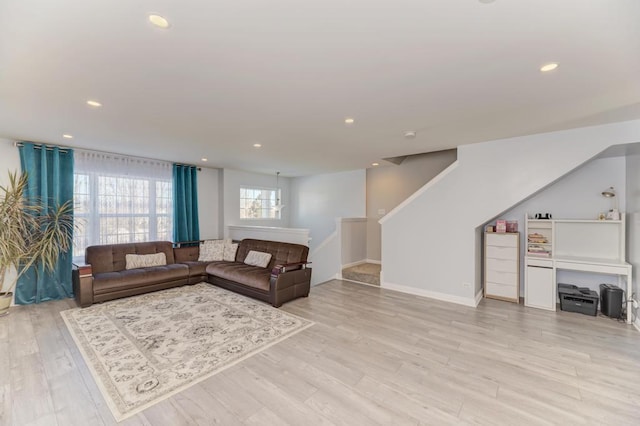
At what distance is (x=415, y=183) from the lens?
19.3 feet

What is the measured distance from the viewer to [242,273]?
4.47 m

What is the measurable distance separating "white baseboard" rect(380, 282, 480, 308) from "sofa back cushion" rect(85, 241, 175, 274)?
4.39 meters

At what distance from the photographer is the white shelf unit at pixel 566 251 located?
371cm

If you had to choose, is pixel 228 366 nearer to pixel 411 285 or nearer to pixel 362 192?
pixel 411 285

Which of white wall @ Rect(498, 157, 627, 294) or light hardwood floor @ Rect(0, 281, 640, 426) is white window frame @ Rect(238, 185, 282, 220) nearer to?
light hardwood floor @ Rect(0, 281, 640, 426)

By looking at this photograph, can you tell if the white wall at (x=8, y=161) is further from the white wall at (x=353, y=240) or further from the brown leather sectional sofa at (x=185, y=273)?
the white wall at (x=353, y=240)

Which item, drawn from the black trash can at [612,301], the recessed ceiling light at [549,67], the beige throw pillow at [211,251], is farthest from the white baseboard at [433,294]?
the beige throw pillow at [211,251]

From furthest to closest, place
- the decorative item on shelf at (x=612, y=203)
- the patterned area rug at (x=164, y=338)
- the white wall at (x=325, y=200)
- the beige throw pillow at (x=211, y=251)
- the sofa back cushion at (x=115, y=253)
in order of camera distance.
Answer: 1. the white wall at (x=325, y=200)
2. the beige throw pillow at (x=211, y=251)
3. the sofa back cushion at (x=115, y=253)
4. the decorative item on shelf at (x=612, y=203)
5. the patterned area rug at (x=164, y=338)

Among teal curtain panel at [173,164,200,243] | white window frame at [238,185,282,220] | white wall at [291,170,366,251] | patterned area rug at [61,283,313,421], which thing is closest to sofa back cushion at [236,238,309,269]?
patterned area rug at [61,283,313,421]

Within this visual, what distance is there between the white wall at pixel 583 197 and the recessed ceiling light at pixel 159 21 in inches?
208

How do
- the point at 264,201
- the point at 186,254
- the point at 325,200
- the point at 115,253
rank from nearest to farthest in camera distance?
the point at 115,253, the point at 186,254, the point at 325,200, the point at 264,201

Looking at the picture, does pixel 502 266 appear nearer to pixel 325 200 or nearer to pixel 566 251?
pixel 566 251

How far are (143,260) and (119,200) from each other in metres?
1.28

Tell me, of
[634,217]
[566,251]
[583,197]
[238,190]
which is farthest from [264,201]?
[634,217]
